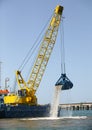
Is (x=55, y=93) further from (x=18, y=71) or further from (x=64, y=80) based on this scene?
(x=18, y=71)

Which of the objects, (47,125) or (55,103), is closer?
(47,125)

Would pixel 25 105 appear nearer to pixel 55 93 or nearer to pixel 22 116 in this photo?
pixel 22 116

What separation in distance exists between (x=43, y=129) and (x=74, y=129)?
4232 millimetres

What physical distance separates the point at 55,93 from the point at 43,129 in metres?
33.7

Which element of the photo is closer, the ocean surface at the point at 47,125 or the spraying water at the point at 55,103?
the ocean surface at the point at 47,125

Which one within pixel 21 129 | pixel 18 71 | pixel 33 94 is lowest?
pixel 21 129

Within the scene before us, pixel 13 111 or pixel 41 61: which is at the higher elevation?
pixel 41 61

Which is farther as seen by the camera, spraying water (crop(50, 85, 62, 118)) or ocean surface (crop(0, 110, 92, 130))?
spraying water (crop(50, 85, 62, 118))

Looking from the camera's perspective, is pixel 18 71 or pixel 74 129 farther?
pixel 18 71

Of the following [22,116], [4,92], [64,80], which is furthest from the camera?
[4,92]

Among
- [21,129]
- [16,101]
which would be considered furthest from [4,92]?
[21,129]

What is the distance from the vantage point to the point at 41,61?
3140 inches

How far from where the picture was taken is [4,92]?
284ft

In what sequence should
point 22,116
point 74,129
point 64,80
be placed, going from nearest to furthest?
point 74,129, point 64,80, point 22,116
